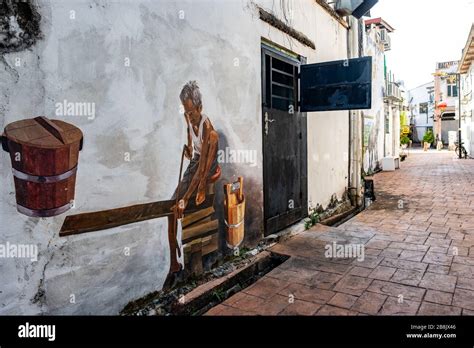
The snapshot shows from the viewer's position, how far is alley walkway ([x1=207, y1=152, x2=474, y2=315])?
324 cm

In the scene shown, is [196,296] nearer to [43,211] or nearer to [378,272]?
[43,211]

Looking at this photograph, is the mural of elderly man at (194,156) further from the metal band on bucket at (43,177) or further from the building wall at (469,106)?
the building wall at (469,106)

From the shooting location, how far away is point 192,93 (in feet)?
11.8

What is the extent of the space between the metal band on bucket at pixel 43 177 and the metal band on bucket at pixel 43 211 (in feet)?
0.62

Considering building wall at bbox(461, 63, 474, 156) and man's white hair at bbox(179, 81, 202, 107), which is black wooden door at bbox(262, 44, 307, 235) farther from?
building wall at bbox(461, 63, 474, 156)

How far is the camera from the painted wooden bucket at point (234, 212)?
4223 mm

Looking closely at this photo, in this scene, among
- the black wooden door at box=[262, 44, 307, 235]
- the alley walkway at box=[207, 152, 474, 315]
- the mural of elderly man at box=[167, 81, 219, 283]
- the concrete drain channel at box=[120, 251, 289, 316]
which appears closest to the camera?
the concrete drain channel at box=[120, 251, 289, 316]

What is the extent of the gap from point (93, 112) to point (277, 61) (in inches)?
132

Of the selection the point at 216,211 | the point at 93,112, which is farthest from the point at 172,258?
the point at 93,112

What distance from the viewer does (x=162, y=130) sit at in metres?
3.27

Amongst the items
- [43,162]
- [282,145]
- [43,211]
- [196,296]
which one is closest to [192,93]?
[43,162]

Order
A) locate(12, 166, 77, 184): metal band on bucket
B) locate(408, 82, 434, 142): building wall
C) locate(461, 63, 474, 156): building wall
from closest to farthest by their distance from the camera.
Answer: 1. locate(12, 166, 77, 184): metal band on bucket
2. locate(461, 63, 474, 156): building wall
3. locate(408, 82, 434, 142): building wall

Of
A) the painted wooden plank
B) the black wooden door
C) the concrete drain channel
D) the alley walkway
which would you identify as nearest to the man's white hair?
the painted wooden plank

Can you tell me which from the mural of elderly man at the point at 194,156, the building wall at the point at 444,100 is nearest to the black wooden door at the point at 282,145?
the mural of elderly man at the point at 194,156
